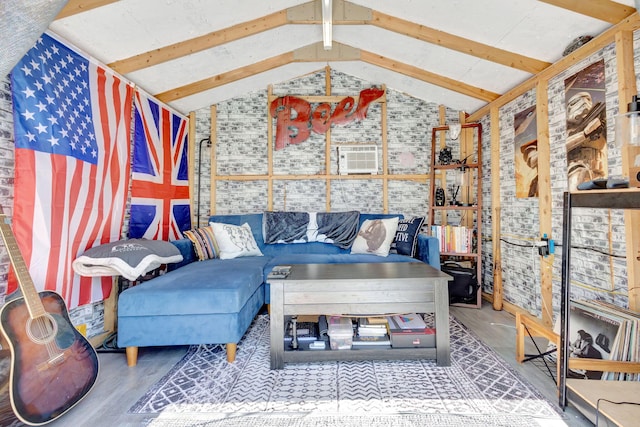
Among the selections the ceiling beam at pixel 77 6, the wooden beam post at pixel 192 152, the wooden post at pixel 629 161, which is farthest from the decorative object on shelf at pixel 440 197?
the ceiling beam at pixel 77 6

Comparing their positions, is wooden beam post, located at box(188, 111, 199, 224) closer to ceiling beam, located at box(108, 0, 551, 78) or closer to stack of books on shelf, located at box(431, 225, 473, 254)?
ceiling beam, located at box(108, 0, 551, 78)

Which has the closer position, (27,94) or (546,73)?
(27,94)

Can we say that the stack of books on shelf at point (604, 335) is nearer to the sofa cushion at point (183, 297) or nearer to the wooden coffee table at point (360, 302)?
the wooden coffee table at point (360, 302)

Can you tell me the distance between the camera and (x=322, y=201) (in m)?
4.18

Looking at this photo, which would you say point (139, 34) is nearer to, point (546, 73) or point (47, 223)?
point (47, 223)

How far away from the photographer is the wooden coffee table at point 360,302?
2049 mm

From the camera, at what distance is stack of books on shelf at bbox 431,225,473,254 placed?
11.8 ft

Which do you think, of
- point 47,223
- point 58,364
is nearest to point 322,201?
point 47,223

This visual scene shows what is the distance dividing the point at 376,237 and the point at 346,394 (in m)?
1.91

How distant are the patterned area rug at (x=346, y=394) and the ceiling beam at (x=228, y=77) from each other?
273 cm

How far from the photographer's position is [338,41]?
3609 mm

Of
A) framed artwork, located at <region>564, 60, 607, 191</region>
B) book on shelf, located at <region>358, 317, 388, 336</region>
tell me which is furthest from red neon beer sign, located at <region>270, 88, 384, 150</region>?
book on shelf, located at <region>358, 317, 388, 336</region>

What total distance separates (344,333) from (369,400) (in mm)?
466

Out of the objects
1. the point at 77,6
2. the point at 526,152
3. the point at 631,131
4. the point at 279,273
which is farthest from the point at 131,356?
the point at 526,152
